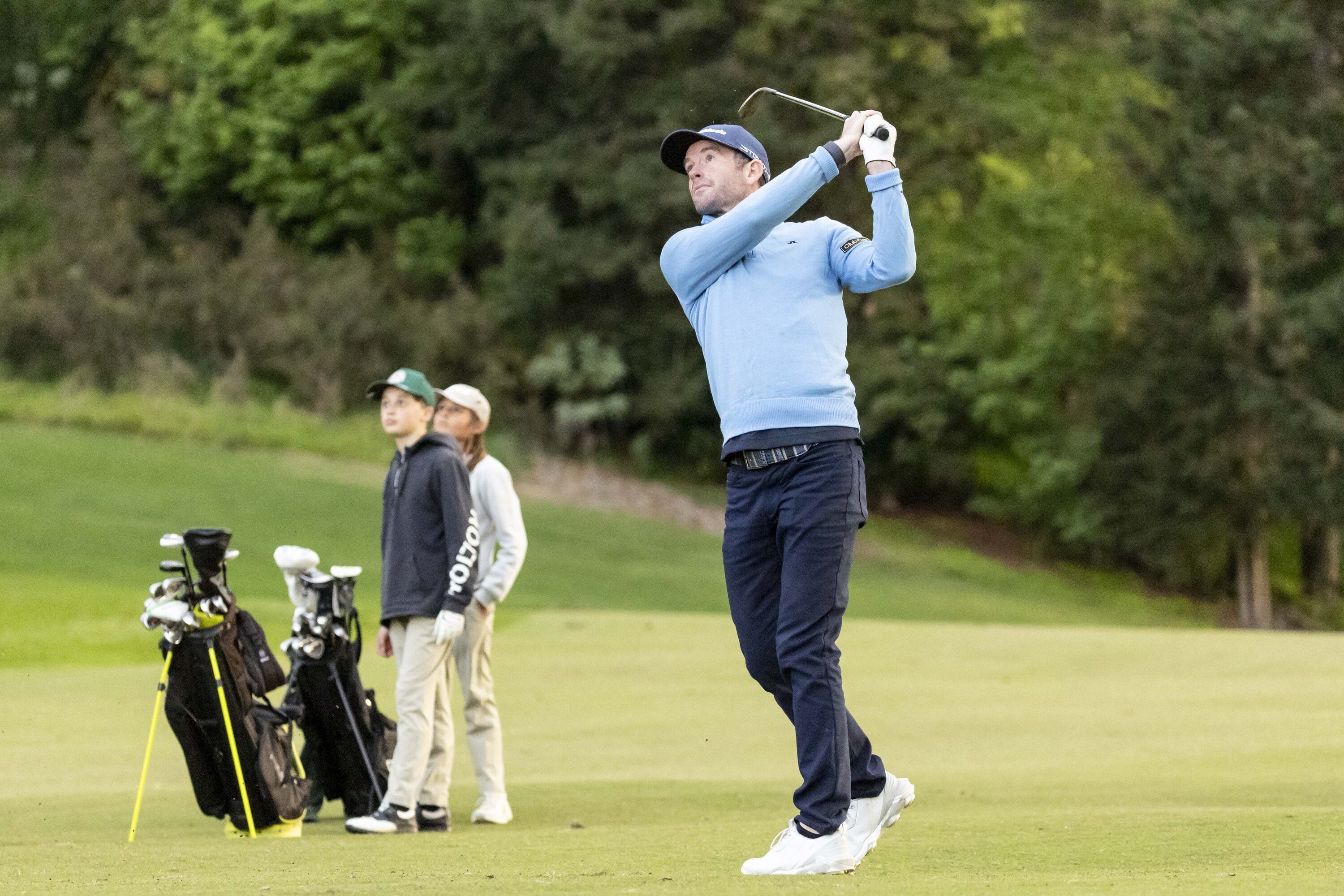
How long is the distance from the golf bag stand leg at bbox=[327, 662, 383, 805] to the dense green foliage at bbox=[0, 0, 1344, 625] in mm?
27031

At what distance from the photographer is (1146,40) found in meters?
33.8

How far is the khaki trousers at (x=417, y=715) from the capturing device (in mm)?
7727

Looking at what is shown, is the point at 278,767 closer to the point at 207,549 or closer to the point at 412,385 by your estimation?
the point at 207,549

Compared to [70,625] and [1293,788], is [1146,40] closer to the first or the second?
[70,625]

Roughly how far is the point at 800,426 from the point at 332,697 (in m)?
3.80

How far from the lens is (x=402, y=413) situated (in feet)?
26.3

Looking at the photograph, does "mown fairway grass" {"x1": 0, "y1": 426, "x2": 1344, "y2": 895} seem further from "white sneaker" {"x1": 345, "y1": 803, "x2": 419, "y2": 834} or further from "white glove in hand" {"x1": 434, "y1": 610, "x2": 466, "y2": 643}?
"white glove in hand" {"x1": 434, "y1": 610, "x2": 466, "y2": 643}

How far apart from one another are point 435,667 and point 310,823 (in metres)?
1.03

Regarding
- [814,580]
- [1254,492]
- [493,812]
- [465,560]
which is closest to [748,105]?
[814,580]

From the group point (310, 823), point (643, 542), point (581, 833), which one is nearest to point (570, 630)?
point (310, 823)

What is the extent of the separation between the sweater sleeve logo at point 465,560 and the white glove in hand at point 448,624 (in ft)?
0.33

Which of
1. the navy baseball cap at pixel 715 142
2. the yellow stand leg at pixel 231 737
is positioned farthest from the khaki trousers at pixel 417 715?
the navy baseball cap at pixel 715 142

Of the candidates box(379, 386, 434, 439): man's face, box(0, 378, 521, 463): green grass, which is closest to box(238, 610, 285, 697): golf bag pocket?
box(379, 386, 434, 439): man's face

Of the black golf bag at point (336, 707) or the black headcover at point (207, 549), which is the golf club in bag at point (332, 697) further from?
the black headcover at point (207, 549)
